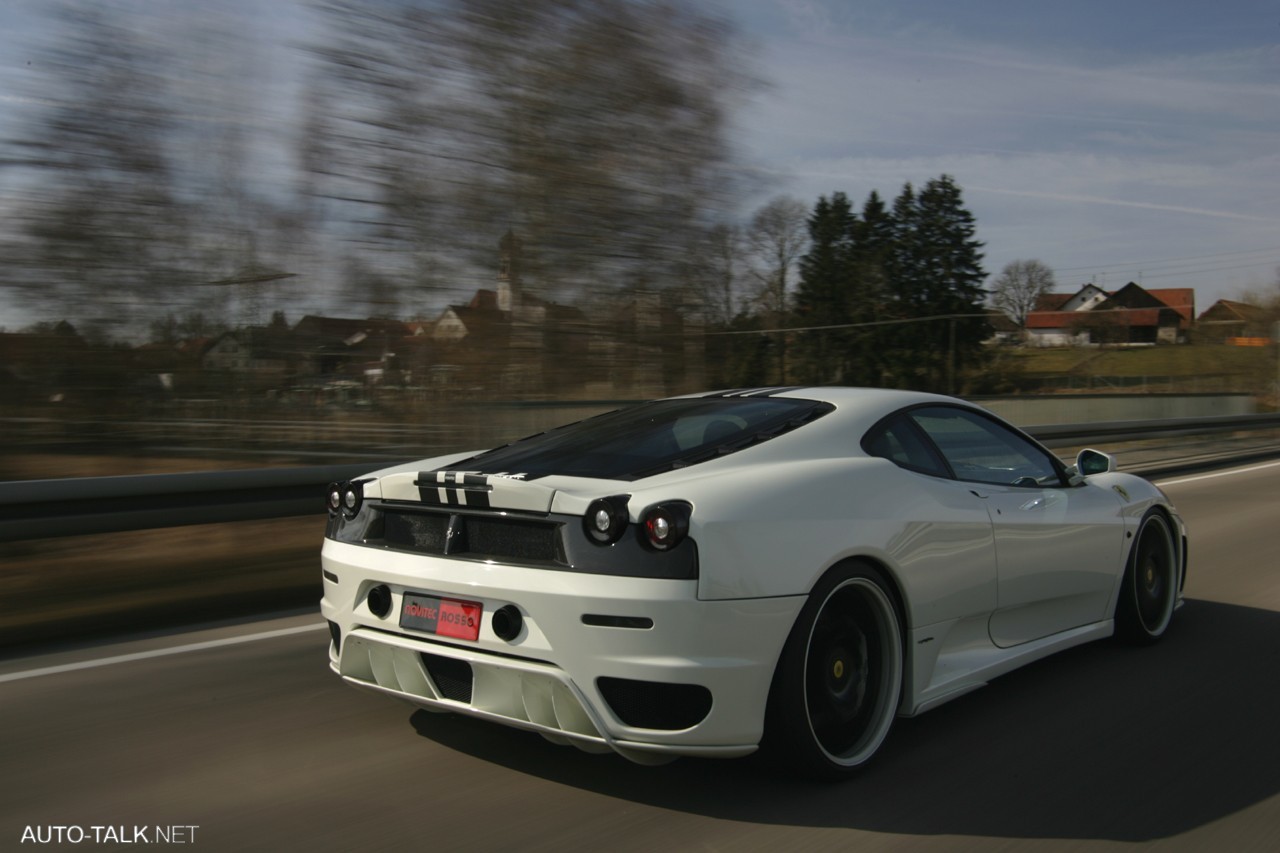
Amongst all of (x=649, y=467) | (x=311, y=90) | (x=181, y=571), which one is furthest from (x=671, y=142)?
(x=649, y=467)

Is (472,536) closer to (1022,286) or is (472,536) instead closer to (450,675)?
(450,675)

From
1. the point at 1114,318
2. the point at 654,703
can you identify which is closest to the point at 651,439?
the point at 654,703

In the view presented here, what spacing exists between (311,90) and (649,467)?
33.8 ft

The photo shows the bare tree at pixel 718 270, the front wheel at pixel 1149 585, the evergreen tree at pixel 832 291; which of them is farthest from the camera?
the evergreen tree at pixel 832 291

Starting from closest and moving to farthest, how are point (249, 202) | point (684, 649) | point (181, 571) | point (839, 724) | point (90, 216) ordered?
point (684, 649)
point (839, 724)
point (181, 571)
point (90, 216)
point (249, 202)

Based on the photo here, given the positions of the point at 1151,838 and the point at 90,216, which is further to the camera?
the point at 90,216

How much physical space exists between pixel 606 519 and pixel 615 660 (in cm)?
41

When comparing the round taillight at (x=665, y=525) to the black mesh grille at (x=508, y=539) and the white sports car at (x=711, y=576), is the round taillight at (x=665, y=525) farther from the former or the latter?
the black mesh grille at (x=508, y=539)

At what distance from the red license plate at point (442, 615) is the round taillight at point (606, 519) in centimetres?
43

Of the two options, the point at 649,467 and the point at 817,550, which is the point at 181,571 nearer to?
the point at 649,467

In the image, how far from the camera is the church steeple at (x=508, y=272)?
1389 cm

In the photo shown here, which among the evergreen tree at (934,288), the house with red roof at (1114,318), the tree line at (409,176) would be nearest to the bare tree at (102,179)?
the tree line at (409,176)

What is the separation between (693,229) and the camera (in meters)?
15.8

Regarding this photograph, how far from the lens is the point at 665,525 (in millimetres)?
3236
